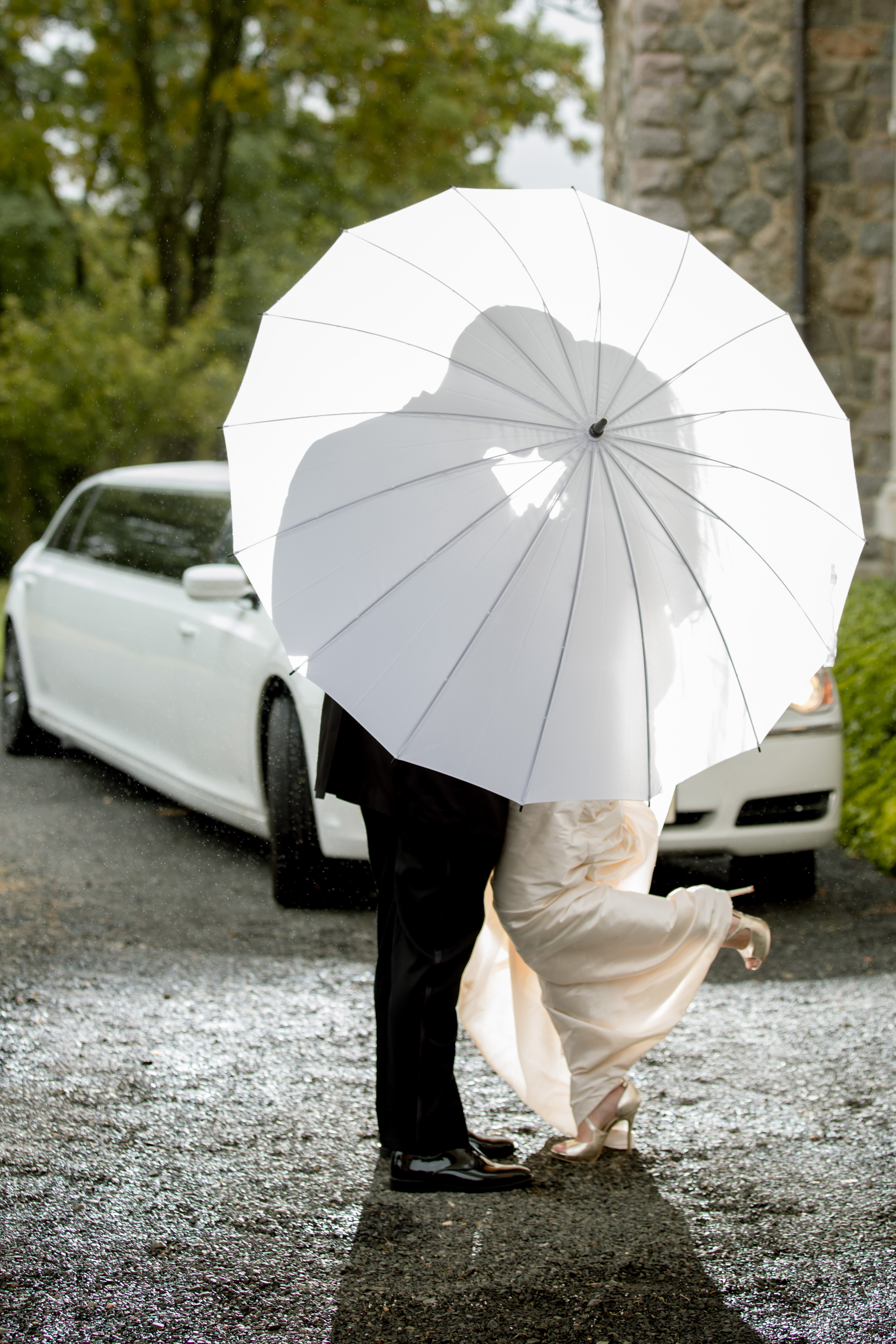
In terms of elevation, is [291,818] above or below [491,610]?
below

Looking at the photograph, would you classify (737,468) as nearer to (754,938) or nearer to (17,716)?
(754,938)

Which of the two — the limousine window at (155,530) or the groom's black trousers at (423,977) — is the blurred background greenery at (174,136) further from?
the groom's black trousers at (423,977)

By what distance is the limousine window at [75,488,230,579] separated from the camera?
21.6ft

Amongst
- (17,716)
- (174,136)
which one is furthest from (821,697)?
(174,136)

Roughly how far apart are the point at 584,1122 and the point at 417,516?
1465mm

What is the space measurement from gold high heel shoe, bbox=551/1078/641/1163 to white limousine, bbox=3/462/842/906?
1.46 metres

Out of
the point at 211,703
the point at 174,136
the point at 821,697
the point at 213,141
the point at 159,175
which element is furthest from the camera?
the point at 174,136

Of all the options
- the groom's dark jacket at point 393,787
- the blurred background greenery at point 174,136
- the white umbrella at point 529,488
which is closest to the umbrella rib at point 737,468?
the white umbrella at point 529,488

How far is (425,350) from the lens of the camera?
112 inches

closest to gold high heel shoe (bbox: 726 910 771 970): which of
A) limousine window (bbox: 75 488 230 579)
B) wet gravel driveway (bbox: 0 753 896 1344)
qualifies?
wet gravel driveway (bbox: 0 753 896 1344)

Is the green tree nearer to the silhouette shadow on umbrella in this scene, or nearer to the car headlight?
the car headlight

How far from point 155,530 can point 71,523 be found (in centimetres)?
149

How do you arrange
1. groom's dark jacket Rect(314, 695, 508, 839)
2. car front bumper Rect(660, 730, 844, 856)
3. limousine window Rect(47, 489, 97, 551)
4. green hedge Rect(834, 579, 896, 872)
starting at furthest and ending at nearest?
limousine window Rect(47, 489, 97, 551) → green hedge Rect(834, 579, 896, 872) → car front bumper Rect(660, 730, 844, 856) → groom's dark jacket Rect(314, 695, 508, 839)

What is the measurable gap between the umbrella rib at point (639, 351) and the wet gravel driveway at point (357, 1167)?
5.72 feet
